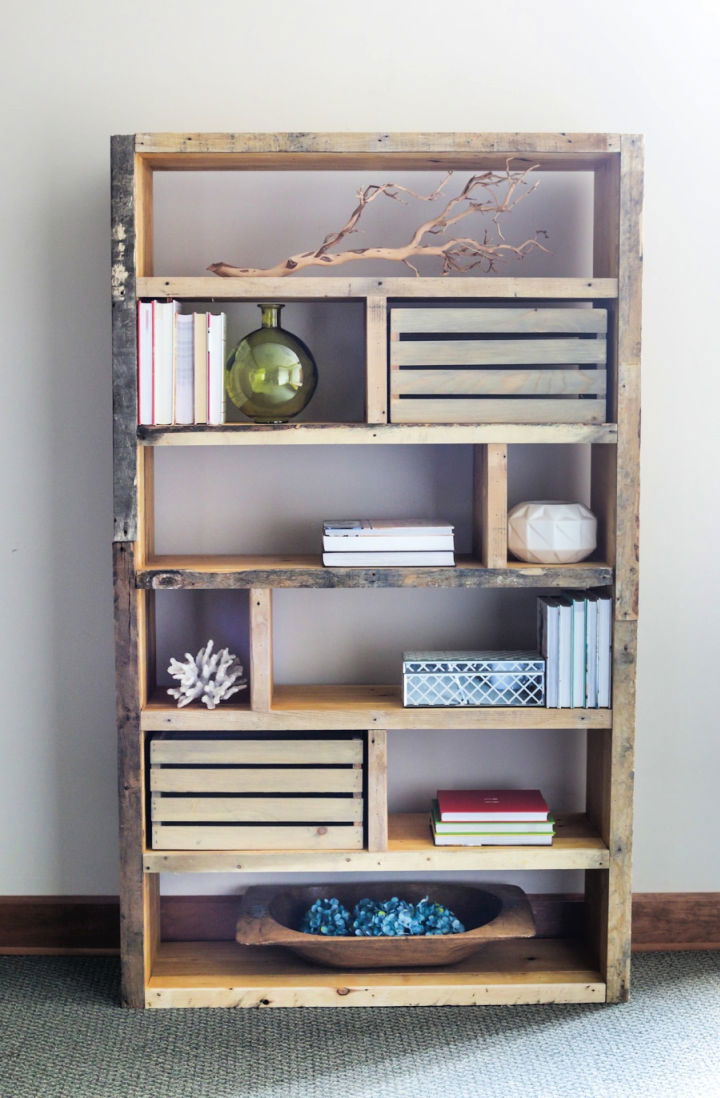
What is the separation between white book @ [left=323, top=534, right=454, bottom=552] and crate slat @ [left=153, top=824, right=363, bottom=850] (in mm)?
593

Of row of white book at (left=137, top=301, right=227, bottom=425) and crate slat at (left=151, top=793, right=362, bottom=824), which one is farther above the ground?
row of white book at (left=137, top=301, right=227, bottom=425)

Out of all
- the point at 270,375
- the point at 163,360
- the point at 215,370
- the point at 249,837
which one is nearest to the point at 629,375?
the point at 270,375

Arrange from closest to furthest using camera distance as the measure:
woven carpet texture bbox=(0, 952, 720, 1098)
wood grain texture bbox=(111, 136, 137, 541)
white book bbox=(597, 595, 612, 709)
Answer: woven carpet texture bbox=(0, 952, 720, 1098), wood grain texture bbox=(111, 136, 137, 541), white book bbox=(597, 595, 612, 709)

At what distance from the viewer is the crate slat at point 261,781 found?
2.25 meters

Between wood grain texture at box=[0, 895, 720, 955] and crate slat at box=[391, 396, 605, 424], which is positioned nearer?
crate slat at box=[391, 396, 605, 424]

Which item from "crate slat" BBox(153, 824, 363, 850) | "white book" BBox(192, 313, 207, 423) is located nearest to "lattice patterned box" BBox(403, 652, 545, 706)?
"crate slat" BBox(153, 824, 363, 850)

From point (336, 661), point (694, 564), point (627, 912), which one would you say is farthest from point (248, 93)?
point (627, 912)

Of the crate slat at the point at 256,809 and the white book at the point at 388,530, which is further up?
the white book at the point at 388,530

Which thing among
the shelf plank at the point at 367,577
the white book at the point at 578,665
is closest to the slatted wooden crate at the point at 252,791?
the shelf plank at the point at 367,577

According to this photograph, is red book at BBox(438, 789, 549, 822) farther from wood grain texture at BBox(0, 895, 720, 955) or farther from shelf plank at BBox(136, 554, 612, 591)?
shelf plank at BBox(136, 554, 612, 591)

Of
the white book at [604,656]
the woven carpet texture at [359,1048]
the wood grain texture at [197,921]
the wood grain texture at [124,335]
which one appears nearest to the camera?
the woven carpet texture at [359,1048]

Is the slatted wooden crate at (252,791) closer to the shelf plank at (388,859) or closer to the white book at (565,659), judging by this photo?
the shelf plank at (388,859)

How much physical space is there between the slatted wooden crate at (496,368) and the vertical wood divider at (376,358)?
0.06 ft

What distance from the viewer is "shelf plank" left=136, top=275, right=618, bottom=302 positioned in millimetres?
2143
